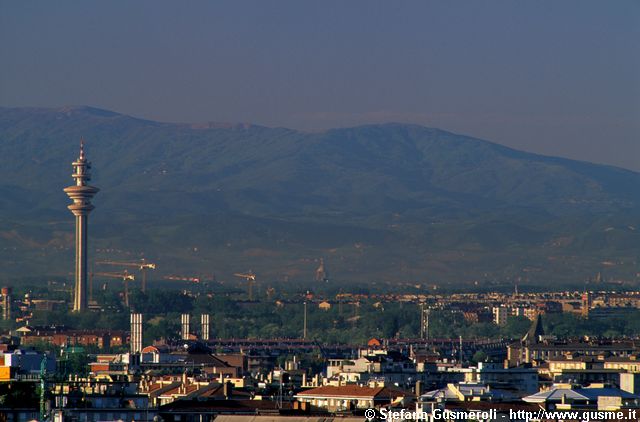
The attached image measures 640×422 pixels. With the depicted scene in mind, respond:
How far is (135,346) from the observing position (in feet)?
490

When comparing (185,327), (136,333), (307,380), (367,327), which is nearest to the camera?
(307,380)

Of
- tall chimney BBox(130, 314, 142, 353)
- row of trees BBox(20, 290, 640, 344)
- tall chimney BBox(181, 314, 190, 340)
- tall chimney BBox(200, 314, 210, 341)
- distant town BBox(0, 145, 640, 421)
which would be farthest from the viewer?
tall chimney BBox(200, 314, 210, 341)

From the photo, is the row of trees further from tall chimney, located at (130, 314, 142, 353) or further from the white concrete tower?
tall chimney, located at (130, 314, 142, 353)

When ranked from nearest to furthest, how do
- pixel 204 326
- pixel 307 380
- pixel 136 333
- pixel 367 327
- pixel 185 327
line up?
pixel 307 380
pixel 136 333
pixel 185 327
pixel 204 326
pixel 367 327

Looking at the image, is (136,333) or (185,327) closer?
Answer: (136,333)

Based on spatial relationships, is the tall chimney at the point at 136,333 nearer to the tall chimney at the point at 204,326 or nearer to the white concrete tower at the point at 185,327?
the white concrete tower at the point at 185,327

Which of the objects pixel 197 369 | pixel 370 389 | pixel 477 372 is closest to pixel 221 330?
pixel 197 369

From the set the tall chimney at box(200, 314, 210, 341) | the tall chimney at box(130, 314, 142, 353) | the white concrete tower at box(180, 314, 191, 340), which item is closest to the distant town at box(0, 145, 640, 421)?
the tall chimney at box(130, 314, 142, 353)

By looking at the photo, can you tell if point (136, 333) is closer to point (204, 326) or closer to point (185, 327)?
point (185, 327)

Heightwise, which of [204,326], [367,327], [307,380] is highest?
[307,380]

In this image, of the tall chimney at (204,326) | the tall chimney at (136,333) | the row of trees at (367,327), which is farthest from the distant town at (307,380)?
the tall chimney at (204,326)

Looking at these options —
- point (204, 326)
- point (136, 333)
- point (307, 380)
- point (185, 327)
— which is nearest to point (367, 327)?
point (204, 326)

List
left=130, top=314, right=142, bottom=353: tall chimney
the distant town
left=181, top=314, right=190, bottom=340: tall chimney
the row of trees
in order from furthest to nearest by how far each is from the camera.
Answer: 1. the row of trees
2. left=181, top=314, right=190, bottom=340: tall chimney
3. left=130, top=314, right=142, bottom=353: tall chimney
4. the distant town

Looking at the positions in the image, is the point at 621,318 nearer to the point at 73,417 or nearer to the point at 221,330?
the point at 221,330
